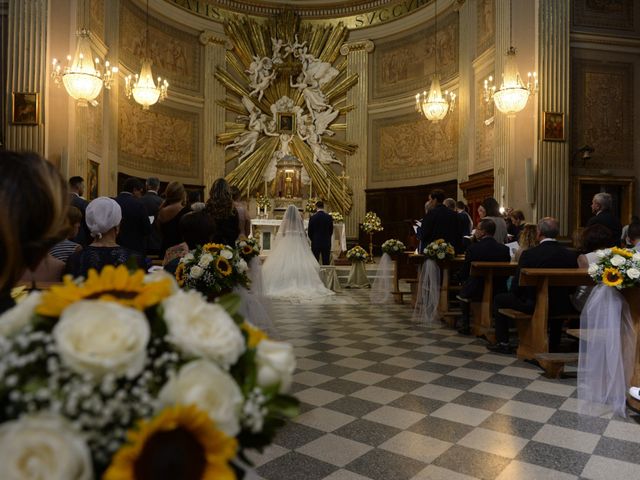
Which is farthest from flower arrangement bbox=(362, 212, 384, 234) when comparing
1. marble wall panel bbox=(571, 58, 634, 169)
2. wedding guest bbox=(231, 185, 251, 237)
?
wedding guest bbox=(231, 185, 251, 237)

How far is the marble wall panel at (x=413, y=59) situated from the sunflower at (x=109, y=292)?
47.6 feet

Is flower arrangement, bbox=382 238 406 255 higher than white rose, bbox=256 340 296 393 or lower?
higher

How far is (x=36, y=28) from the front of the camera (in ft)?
31.1

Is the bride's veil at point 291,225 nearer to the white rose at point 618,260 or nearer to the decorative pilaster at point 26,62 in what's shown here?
the decorative pilaster at point 26,62

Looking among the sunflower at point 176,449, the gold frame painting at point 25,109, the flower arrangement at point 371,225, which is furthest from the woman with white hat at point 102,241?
the flower arrangement at point 371,225

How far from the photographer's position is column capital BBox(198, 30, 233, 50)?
1630 centimetres

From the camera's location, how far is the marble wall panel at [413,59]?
571 inches

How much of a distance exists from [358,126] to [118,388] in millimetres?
16708

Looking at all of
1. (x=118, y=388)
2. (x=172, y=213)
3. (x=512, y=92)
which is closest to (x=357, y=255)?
(x=512, y=92)

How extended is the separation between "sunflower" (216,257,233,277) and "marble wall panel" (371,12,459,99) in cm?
1208

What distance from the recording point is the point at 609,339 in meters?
3.69

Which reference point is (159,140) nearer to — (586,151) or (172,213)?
(172,213)

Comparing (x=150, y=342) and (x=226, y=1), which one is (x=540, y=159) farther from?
Answer: (x=226, y=1)

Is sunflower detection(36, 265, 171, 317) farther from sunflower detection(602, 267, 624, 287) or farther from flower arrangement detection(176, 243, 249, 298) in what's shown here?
sunflower detection(602, 267, 624, 287)
